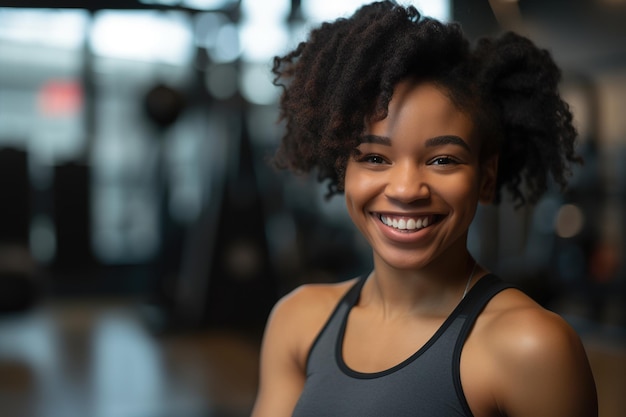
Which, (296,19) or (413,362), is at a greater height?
(296,19)

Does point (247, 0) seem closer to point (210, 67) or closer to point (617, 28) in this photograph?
point (210, 67)

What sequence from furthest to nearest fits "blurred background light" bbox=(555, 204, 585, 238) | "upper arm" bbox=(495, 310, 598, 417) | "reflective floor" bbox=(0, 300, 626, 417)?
"blurred background light" bbox=(555, 204, 585, 238), "reflective floor" bbox=(0, 300, 626, 417), "upper arm" bbox=(495, 310, 598, 417)

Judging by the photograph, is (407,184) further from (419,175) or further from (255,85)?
(255,85)

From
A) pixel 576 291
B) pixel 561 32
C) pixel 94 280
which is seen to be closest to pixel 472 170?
pixel 561 32

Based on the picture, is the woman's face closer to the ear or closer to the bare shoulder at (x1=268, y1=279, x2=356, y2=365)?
the ear

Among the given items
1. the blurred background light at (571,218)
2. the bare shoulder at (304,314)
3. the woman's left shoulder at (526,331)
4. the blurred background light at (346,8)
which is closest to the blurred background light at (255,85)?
the blurred background light at (571,218)

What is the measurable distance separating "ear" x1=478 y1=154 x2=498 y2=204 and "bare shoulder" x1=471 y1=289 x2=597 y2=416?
222mm

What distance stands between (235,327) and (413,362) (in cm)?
328

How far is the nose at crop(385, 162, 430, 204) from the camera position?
1008 mm

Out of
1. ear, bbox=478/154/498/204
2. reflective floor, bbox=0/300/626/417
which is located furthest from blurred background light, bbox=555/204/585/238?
ear, bbox=478/154/498/204

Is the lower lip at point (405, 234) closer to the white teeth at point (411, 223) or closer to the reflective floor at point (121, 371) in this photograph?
the white teeth at point (411, 223)

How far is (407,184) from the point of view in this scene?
3.32 ft

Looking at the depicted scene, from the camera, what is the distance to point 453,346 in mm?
1016

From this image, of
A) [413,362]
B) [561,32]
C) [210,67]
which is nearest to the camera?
[413,362]
